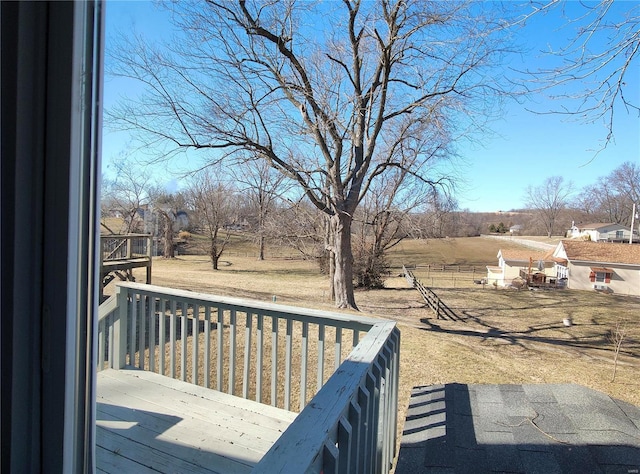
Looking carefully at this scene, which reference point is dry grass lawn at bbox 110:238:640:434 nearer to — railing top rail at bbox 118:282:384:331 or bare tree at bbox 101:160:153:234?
railing top rail at bbox 118:282:384:331

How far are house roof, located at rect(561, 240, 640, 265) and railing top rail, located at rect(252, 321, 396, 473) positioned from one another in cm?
794

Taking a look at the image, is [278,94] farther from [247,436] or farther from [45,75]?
[45,75]

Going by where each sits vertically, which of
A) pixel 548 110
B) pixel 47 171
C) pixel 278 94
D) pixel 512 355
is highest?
pixel 278 94

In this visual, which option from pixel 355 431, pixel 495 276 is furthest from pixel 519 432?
pixel 495 276

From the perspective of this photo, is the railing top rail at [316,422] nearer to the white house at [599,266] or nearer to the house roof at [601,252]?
the house roof at [601,252]

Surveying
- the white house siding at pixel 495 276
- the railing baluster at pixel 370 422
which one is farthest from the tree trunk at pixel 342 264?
the white house siding at pixel 495 276

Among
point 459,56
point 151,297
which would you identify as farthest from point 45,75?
point 459,56

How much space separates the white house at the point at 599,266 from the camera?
808cm

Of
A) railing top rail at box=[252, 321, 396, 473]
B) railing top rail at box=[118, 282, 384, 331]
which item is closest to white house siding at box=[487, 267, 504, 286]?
railing top rail at box=[118, 282, 384, 331]

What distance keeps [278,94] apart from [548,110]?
4252mm

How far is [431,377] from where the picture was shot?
3230 millimetres

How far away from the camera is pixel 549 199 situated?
20.5 ft

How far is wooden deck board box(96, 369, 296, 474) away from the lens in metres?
1.30

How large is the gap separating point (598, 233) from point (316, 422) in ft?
24.7
